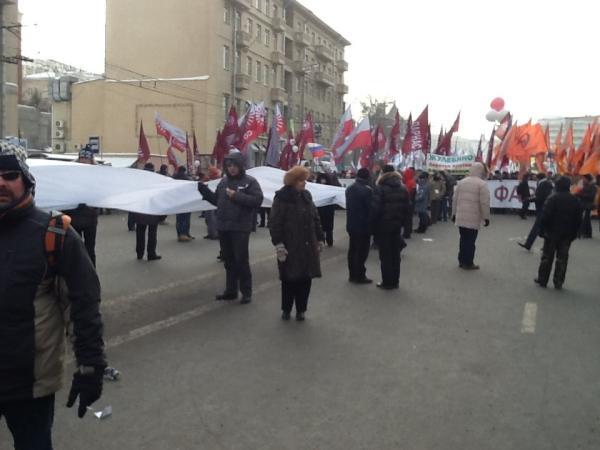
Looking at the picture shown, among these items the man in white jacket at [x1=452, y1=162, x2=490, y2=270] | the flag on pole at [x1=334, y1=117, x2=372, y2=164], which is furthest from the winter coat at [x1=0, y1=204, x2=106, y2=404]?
the flag on pole at [x1=334, y1=117, x2=372, y2=164]

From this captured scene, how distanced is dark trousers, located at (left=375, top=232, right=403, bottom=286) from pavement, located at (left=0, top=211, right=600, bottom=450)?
0.96 ft

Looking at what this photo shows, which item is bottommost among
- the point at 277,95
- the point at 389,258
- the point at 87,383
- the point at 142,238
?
the point at 142,238

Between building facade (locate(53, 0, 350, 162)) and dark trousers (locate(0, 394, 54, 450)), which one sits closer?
dark trousers (locate(0, 394, 54, 450))

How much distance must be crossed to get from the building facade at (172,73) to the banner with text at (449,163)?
75.1 ft

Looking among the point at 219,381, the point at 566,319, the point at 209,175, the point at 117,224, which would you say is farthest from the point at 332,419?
the point at 117,224

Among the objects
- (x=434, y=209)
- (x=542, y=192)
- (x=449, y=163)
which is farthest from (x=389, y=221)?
(x=449, y=163)

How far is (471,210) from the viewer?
36.1 ft

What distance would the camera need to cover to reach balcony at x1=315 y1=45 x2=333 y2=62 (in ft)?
220

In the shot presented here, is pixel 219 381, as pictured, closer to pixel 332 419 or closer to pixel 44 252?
pixel 332 419

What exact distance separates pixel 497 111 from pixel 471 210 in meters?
22.2

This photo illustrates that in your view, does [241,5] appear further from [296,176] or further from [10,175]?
[10,175]

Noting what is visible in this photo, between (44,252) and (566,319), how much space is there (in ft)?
21.6

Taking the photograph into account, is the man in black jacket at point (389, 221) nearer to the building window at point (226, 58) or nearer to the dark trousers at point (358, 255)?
the dark trousers at point (358, 255)

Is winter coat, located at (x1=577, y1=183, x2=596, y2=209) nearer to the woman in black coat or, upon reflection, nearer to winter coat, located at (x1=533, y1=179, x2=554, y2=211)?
winter coat, located at (x1=533, y1=179, x2=554, y2=211)
